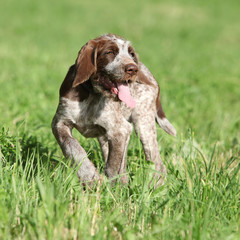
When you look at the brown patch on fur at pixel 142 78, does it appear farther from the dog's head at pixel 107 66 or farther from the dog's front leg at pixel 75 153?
the dog's front leg at pixel 75 153

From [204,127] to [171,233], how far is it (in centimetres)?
360

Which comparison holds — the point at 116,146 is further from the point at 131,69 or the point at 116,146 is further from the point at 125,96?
the point at 131,69

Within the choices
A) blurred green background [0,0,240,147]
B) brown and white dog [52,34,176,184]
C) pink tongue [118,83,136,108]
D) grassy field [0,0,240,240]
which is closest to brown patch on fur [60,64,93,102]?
brown and white dog [52,34,176,184]

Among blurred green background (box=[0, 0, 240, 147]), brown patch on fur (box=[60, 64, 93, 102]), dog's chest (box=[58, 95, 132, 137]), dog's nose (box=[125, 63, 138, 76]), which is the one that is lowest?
blurred green background (box=[0, 0, 240, 147])

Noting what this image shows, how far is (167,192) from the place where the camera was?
331 cm

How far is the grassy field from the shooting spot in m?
2.81

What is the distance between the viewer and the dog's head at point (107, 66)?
3.73m

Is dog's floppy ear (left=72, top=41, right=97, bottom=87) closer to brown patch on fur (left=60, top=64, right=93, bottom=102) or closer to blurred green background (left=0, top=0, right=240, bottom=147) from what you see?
brown patch on fur (left=60, top=64, right=93, bottom=102)

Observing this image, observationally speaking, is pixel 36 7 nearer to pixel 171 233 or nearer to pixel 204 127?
pixel 204 127

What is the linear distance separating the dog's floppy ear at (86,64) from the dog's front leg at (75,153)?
1.44ft

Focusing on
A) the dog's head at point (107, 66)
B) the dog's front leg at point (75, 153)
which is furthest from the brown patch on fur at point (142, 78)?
the dog's front leg at point (75, 153)

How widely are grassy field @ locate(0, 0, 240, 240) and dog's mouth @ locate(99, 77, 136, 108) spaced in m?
0.56

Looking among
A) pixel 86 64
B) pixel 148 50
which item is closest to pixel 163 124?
pixel 86 64

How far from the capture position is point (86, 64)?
3744mm
